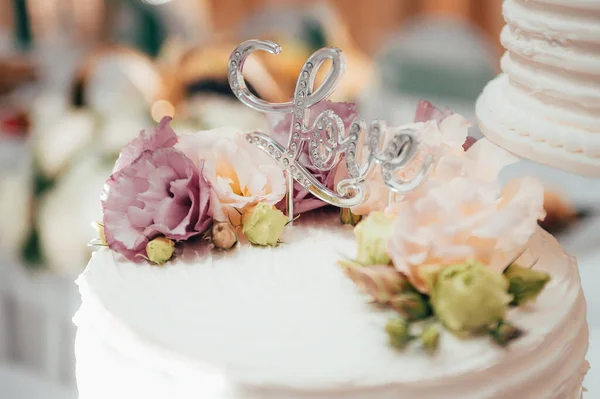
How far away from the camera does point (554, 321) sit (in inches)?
28.4

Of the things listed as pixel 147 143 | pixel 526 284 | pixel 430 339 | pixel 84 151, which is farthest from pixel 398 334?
pixel 84 151

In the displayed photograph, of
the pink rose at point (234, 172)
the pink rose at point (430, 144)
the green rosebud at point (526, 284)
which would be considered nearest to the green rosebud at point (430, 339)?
the green rosebud at point (526, 284)

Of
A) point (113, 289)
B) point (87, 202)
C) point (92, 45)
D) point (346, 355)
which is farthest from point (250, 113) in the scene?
point (92, 45)

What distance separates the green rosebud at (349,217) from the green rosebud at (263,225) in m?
0.10

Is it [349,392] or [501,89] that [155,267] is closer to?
[349,392]

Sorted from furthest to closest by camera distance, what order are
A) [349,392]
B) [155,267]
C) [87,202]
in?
[87,202]
[155,267]
[349,392]

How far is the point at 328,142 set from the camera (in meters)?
0.89

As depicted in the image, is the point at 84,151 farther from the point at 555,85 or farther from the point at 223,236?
the point at 555,85

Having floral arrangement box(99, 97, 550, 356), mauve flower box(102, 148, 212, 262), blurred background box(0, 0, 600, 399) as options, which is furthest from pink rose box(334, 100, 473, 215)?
blurred background box(0, 0, 600, 399)

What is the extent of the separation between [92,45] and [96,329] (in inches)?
162

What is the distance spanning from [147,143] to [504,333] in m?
0.50

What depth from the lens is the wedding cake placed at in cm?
67

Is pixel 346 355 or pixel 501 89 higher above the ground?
pixel 501 89

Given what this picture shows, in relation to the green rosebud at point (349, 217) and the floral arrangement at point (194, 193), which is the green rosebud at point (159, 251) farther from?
the green rosebud at point (349, 217)
